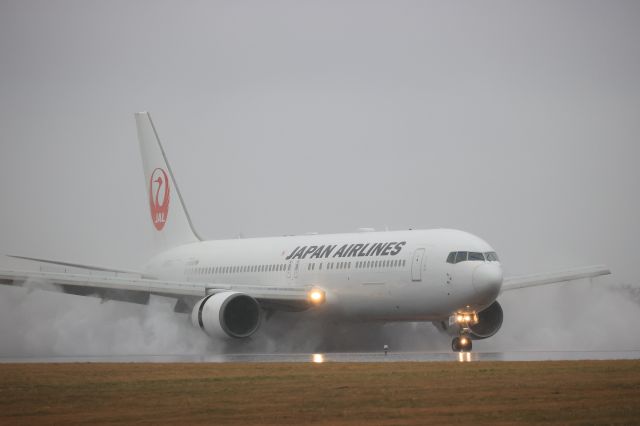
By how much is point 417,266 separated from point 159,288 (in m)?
11.8

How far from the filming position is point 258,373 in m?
31.7

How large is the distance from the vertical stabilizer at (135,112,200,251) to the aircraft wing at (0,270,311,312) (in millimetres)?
10765

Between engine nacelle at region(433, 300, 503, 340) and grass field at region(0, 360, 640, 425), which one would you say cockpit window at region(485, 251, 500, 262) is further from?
grass field at region(0, 360, 640, 425)

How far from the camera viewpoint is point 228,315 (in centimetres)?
5056

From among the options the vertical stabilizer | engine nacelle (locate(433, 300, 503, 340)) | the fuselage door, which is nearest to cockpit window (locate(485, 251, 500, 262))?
the fuselage door

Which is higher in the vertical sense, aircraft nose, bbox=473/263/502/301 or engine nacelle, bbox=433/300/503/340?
engine nacelle, bbox=433/300/503/340

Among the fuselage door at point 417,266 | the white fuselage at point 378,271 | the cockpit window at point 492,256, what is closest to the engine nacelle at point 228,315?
the white fuselage at point 378,271

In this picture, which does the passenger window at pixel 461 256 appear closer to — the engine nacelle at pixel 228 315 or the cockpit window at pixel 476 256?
the cockpit window at pixel 476 256

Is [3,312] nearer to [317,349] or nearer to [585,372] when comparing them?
[317,349]

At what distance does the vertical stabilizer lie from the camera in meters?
64.8

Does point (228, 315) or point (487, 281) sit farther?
point (228, 315)

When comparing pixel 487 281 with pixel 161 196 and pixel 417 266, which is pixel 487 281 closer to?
pixel 417 266

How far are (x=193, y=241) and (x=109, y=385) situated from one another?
35629 millimetres

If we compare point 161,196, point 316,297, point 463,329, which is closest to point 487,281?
point 463,329
